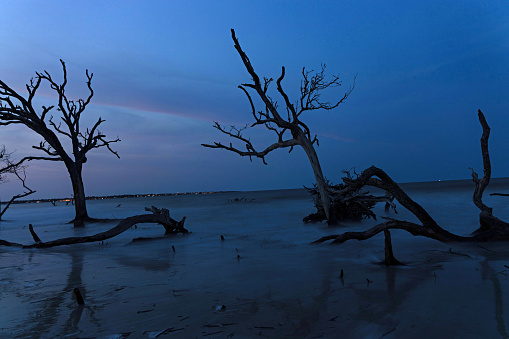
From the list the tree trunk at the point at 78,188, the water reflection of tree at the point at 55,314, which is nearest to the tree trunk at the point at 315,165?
the water reflection of tree at the point at 55,314

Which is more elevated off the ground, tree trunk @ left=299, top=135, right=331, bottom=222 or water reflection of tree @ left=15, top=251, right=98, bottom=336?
tree trunk @ left=299, top=135, right=331, bottom=222

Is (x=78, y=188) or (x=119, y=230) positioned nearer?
(x=119, y=230)

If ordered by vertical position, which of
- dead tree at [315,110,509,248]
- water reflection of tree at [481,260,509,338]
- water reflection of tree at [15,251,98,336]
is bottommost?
water reflection of tree at [15,251,98,336]

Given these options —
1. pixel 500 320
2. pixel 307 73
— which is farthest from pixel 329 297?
pixel 307 73

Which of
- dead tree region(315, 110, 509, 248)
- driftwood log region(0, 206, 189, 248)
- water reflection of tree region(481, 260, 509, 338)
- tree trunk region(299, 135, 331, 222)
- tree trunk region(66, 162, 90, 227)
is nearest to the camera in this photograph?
water reflection of tree region(481, 260, 509, 338)

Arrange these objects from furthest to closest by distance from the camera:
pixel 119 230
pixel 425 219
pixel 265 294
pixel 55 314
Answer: pixel 119 230, pixel 425 219, pixel 265 294, pixel 55 314

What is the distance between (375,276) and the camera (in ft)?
15.8

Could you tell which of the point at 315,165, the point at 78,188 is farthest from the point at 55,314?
the point at 78,188

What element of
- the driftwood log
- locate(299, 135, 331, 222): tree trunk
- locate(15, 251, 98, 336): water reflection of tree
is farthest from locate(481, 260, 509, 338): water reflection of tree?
the driftwood log

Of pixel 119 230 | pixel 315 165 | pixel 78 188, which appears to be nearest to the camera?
pixel 119 230

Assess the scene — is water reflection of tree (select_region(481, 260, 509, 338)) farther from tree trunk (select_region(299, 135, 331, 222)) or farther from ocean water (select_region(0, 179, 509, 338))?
tree trunk (select_region(299, 135, 331, 222))

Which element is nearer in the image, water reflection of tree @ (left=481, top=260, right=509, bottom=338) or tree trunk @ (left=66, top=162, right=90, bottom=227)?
water reflection of tree @ (left=481, top=260, right=509, bottom=338)

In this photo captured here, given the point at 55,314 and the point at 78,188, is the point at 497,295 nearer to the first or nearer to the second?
the point at 55,314

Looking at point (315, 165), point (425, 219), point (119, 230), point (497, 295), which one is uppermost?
point (315, 165)
